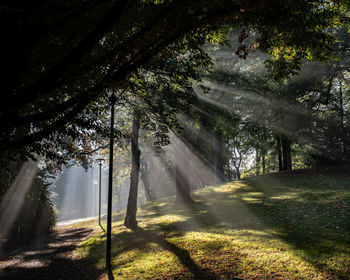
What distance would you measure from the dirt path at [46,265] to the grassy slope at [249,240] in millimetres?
548

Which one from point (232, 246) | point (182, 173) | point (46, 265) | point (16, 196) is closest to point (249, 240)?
point (232, 246)

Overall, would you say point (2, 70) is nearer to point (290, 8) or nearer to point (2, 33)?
point (2, 33)

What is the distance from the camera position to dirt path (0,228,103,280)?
9.07 metres

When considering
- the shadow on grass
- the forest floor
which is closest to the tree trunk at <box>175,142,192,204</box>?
the forest floor

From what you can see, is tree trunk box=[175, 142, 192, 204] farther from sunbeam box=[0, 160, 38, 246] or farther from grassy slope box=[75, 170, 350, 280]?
sunbeam box=[0, 160, 38, 246]

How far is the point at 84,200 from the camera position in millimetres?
102000

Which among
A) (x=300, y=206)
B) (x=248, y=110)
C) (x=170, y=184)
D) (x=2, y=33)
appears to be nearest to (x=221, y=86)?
(x=248, y=110)

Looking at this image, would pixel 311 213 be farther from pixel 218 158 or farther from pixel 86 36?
pixel 218 158

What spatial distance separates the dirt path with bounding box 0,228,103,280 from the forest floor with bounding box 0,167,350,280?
0.04 metres

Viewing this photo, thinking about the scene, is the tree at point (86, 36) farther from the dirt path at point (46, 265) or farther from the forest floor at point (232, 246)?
the dirt path at point (46, 265)

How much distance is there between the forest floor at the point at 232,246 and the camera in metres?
6.83

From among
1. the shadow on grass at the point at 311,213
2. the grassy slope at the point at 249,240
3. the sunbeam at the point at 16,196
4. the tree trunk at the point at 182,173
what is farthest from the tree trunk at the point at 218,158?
the sunbeam at the point at 16,196

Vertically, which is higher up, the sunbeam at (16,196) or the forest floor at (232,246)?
the sunbeam at (16,196)

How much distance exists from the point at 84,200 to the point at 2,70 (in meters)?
107
